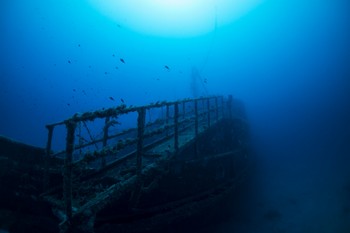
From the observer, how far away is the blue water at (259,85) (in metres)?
11.6

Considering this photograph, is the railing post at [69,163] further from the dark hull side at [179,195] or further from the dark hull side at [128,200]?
the dark hull side at [179,195]

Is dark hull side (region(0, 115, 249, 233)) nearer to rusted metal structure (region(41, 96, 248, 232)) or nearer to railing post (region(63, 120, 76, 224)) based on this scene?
rusted metal structure (region(41, 96, 248, 232))

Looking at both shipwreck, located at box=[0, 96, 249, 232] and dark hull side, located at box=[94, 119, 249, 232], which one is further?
dark hull side, located at box=[94, 119, 249, 232]

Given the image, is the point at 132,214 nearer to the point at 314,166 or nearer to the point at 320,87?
the point at 314,166

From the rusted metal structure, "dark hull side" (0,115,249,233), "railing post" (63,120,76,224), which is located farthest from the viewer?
"dark hull side" (0,115,249,233)

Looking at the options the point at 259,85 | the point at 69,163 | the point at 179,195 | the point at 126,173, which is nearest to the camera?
the point at 69,163

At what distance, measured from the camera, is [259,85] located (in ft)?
224

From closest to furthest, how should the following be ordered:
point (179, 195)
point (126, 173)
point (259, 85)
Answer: point (126, 173), point (179, 195), point (259, 85)

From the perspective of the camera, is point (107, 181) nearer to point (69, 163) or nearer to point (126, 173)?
point (126, 173)

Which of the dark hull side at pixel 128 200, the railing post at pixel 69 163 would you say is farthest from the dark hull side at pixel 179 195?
the railing post at pixel 69 163

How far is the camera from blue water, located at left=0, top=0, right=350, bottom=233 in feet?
38.2

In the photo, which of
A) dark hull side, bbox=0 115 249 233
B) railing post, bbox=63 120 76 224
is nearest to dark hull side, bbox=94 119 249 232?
dark hull side, bbox=0 115 249 233

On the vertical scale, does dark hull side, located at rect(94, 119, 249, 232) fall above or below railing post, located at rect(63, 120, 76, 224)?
below

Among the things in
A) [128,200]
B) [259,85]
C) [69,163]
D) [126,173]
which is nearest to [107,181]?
[126,173]
